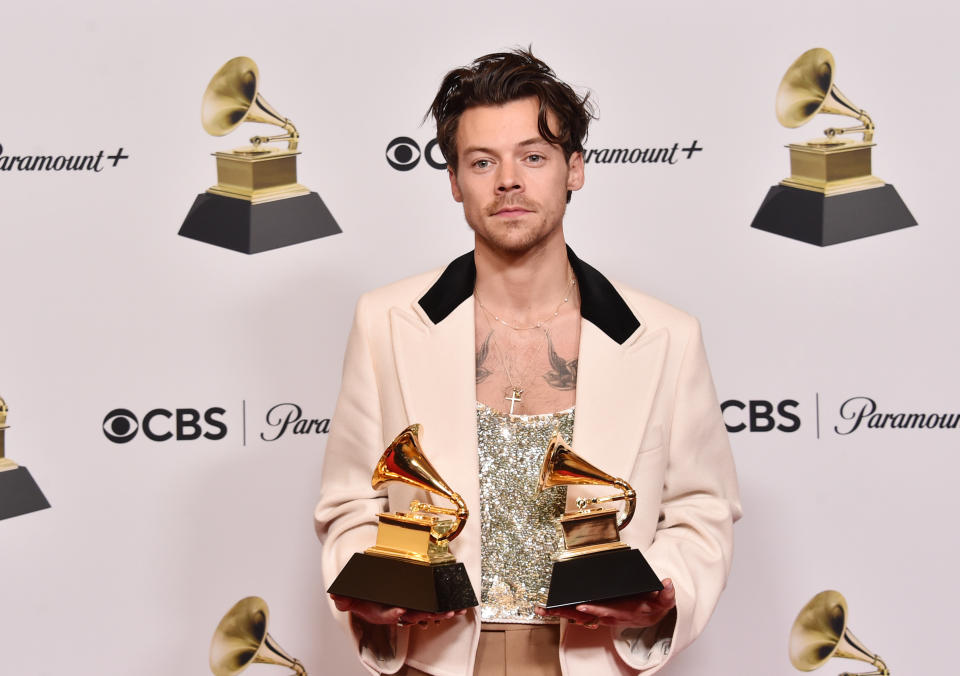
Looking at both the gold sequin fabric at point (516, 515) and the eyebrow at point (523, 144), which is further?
the eyebrow at point (523, 144)

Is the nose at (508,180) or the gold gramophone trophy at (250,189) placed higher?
the gold gramophone trophy at (250,189)

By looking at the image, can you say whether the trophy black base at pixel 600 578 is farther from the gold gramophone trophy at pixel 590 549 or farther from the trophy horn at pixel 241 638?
the trophy horn at pixel 241 638

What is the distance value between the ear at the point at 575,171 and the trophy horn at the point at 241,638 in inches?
61.5

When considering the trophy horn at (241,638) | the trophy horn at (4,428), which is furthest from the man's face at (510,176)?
the trophy horn at (4,428)

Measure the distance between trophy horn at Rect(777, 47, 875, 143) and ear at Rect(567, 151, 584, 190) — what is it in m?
0.93

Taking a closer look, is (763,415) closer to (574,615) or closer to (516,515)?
(516,515)

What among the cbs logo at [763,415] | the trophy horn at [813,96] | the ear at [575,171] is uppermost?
the trophy horn at [813,96]

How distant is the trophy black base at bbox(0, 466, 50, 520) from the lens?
3377 millimetres

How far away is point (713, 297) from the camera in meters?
3.40

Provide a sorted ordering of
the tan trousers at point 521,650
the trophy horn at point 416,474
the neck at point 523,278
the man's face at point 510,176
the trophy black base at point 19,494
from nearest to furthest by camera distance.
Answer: the trophy horn at point 416,474
the tan trousers at point 521,650
the man's face at point 510,176
the neck at point 523,278
the trophy black base at point 19,494

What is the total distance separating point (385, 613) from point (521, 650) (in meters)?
0.34

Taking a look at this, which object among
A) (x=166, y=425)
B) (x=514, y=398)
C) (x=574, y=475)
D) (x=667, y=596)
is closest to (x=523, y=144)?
(x=514, y=398)

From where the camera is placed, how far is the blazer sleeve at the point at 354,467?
2.53 metres

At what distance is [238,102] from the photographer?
11.2ft
